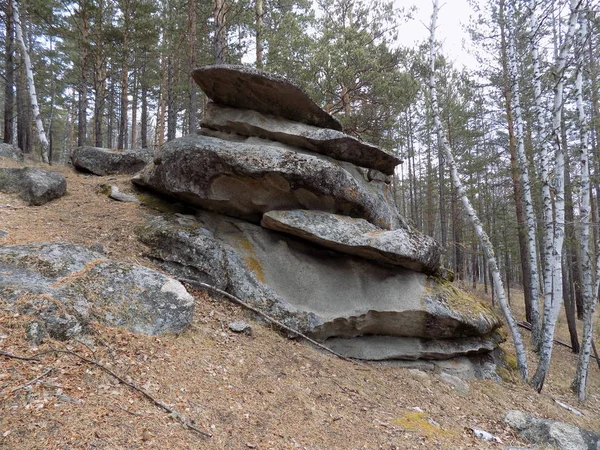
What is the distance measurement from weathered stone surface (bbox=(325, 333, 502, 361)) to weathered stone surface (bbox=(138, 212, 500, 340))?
13 centimetres

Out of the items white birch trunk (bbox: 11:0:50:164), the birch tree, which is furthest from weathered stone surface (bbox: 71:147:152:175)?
the birch tree

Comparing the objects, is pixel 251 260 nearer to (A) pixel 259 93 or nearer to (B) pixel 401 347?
(B) pixel 401 347

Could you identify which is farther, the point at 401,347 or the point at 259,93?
the point at 259,93

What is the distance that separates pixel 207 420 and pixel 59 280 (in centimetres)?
268

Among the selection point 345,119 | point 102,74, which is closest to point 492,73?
point 345,119

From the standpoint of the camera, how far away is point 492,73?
13844 millimetres

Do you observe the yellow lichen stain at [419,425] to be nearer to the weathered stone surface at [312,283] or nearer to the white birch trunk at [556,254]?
the weathered stone surface at [312,283]

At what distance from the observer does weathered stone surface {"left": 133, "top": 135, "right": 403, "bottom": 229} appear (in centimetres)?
727

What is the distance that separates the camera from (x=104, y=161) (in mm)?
12148

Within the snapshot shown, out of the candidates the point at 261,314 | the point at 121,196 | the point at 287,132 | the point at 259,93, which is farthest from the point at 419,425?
the point at 121,196

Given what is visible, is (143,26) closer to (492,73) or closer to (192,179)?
(192,179)

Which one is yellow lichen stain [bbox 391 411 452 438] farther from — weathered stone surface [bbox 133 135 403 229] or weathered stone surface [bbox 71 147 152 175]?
weathered stone surface [bbox 71 147 152 175]

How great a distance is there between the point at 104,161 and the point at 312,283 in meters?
9.80

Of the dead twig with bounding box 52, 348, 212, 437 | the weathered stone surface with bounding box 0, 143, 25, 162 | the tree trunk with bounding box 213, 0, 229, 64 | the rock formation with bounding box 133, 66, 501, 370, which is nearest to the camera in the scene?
the dead twig with bounding box 52, 348, 212, 437
